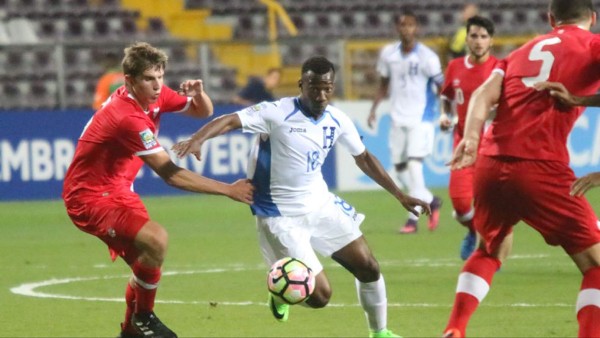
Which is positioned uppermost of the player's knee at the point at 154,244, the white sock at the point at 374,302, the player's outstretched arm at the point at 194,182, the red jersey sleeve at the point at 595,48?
the red jersey sleeve at the point at 595,48

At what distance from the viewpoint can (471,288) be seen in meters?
7.18

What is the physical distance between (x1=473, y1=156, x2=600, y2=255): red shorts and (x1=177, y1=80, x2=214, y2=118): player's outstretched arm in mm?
2402

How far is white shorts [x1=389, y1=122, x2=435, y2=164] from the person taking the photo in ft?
50.3

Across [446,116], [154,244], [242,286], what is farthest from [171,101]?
[446,116]

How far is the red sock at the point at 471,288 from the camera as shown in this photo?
712 cm

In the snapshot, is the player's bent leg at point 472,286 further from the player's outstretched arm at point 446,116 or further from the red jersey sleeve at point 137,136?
the player's outstretched arm at point 446,116

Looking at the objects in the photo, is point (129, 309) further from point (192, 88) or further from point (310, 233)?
point (192, 88)

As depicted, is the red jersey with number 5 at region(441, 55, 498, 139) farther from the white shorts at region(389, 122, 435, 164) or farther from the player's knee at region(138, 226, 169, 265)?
the player's knee at region(138, 226, 169, 265)

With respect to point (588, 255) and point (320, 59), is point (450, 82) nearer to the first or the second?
point (320, 59)

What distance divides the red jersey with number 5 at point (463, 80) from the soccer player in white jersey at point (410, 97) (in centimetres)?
282

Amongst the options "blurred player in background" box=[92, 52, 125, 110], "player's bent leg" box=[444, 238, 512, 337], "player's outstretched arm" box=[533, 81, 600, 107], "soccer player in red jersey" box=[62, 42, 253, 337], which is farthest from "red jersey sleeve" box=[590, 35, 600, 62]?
"blurred player in background" box=[92, 52, 125, 110]

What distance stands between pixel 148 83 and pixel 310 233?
136cm

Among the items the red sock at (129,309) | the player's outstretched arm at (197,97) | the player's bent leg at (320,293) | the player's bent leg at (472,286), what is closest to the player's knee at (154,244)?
Answer: the red sock at (129,309)

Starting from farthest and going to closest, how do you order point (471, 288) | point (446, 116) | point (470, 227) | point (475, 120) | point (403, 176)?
point (403, 176) → point (446, 116) → point (470, 227) → point (471, 288) → point (475, 120)
